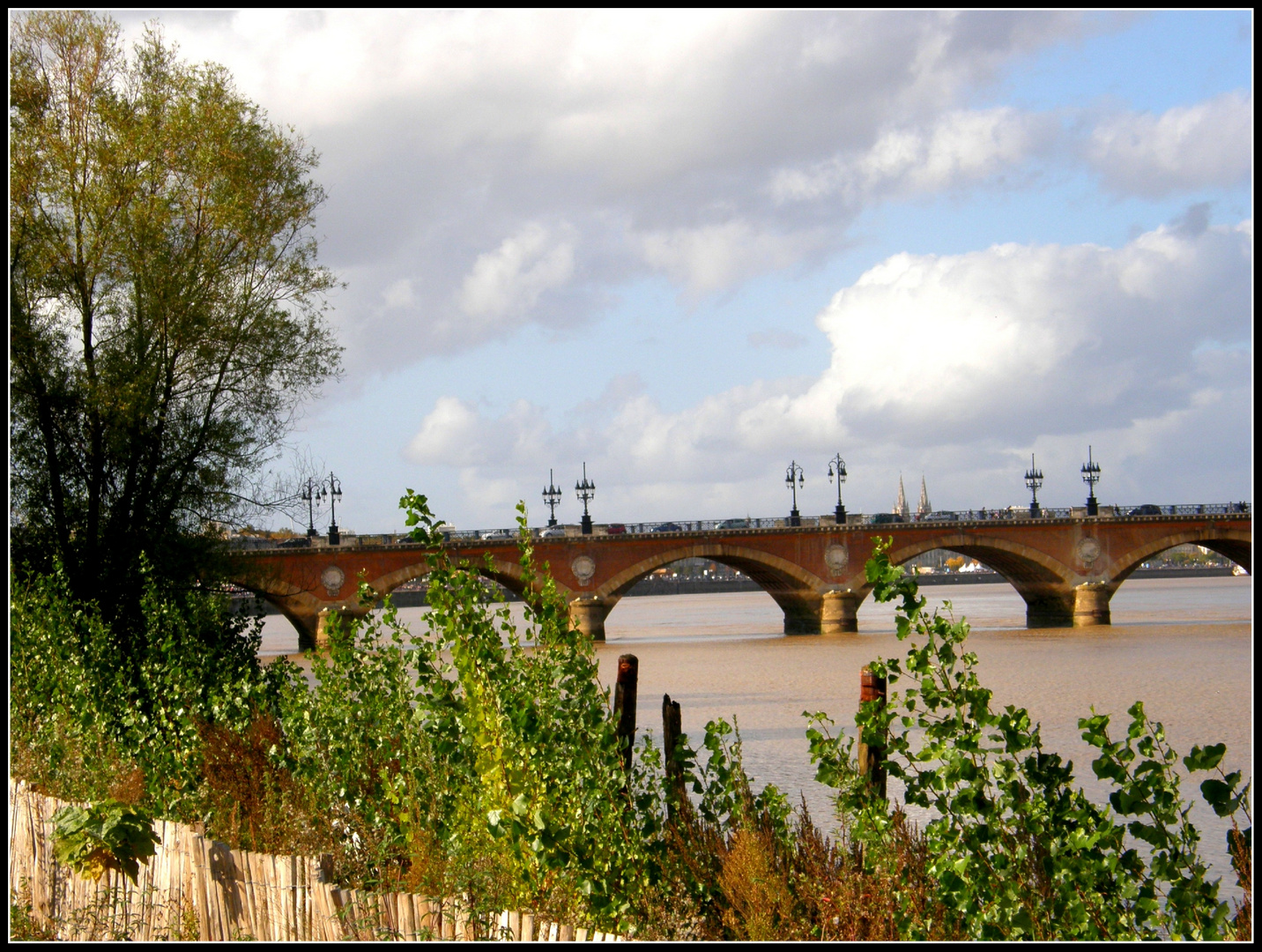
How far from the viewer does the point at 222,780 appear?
7965 millimetres

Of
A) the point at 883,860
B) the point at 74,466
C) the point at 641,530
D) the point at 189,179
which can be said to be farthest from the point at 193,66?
the point at 641,530

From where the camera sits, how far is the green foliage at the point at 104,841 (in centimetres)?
637

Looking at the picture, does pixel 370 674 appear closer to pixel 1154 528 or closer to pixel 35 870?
pixel 35 870

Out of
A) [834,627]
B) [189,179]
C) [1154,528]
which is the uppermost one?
[189,179]

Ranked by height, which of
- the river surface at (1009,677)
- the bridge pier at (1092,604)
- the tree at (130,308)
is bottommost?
the river surface at (1009,677)

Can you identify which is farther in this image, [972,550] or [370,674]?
[972,550]

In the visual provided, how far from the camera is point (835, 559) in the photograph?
54.6 metres

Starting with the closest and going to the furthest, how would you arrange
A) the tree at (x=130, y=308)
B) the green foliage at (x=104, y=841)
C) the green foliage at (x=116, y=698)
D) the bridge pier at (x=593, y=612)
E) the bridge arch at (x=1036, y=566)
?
the green foliage at (x=104, y=841) → the green foliage at (x=116, y=698) → the tree at (x=130, y=308) → the bridge pier at (x=593, y=612) → the bridge arch at (x=1036, y=566)

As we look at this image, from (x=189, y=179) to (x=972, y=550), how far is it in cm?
4642

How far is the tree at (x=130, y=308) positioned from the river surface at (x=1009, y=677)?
26.6 ft

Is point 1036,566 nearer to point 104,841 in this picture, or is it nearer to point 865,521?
point 865,521

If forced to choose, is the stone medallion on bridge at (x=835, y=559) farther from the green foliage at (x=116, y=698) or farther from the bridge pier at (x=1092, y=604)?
the green foliage at (x=116, y=698)

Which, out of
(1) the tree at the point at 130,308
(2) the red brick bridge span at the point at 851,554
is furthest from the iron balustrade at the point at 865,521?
(1) the tree at the point at 130,308

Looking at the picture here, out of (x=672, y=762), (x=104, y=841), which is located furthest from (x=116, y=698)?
(x=672, y=762)
